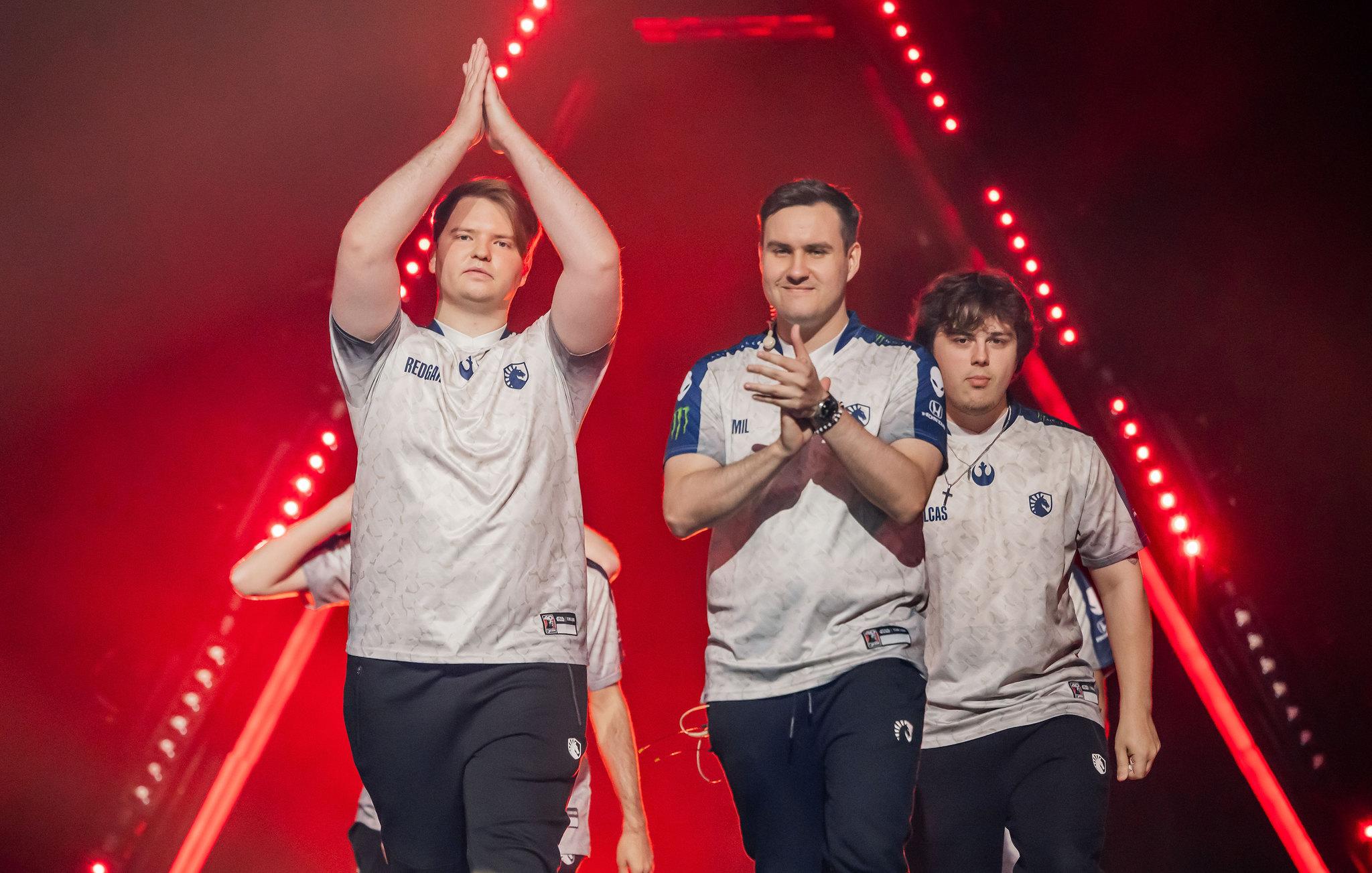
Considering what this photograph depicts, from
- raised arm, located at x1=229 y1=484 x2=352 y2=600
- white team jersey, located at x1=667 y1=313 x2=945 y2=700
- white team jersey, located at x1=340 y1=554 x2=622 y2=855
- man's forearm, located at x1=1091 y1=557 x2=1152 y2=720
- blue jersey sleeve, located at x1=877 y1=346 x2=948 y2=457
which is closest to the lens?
white team jersey, located at x1=667 y1=313 x2=945 y2=700

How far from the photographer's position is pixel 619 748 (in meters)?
3.34

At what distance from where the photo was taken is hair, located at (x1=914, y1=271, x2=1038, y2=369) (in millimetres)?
3648

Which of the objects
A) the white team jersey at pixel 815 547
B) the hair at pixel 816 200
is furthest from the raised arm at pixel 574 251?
the hair at pixel 816 200

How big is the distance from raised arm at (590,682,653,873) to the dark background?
1.28 metres

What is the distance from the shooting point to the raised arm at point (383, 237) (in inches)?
110

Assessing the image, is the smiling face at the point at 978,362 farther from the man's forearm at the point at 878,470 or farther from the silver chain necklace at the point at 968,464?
the man's forearm at the point at 878,470

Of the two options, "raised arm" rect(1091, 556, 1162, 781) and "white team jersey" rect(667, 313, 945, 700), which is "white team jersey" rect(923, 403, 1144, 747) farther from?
"white team jersey" rect(667, 313, 945, 700)

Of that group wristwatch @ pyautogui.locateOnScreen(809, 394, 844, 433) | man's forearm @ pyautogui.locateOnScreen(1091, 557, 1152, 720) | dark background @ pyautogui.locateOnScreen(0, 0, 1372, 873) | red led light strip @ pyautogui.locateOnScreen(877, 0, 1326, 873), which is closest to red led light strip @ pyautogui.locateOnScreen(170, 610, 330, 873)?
dark background @ pyautogui.locateOnScreen(0, 0, 1372, 873)

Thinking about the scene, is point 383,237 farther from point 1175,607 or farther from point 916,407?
point 1175,607

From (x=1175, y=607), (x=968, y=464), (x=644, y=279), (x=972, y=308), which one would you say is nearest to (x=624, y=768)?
(x=968, y=464)

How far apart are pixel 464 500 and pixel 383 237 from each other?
26.9 inches

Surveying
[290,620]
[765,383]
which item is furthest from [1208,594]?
[290,620]

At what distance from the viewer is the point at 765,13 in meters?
4.80

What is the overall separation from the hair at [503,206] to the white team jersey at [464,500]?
30 centimetres
